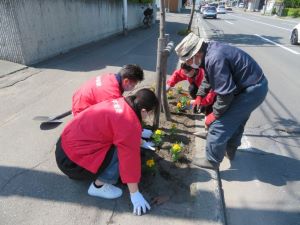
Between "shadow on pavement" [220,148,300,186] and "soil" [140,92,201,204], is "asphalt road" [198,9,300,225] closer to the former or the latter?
"shadow on pavement" [220,148,300,186]

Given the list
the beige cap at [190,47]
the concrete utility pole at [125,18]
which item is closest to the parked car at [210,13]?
the concrete utility pole at [125,18]

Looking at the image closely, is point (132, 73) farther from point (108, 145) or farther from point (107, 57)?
point (107, 57)

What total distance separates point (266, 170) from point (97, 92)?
86.2 inches

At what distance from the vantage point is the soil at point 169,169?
111 inches

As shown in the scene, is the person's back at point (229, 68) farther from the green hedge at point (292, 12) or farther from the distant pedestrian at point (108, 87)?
the green hedge at point (292, 12)

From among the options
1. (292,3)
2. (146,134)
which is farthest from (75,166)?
(292,3)

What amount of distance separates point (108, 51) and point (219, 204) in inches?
302

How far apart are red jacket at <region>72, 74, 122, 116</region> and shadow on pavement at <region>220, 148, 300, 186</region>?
1575 millimetres

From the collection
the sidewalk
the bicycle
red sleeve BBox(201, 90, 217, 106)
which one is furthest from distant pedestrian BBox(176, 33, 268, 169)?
the bicycle

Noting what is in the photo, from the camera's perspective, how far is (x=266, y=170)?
339 centimetres

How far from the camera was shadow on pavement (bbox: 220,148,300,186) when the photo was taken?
3236 millimetres

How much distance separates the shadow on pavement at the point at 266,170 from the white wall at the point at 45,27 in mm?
5711

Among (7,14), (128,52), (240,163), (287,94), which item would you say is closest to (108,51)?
(128,52)

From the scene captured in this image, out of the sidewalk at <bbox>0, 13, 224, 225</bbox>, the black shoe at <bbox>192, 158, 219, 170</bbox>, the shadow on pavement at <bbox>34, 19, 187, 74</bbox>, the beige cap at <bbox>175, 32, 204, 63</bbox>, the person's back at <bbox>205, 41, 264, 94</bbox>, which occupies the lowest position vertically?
the shadow on pavement at <bbox>34, 19, 187, 74</bbox>
